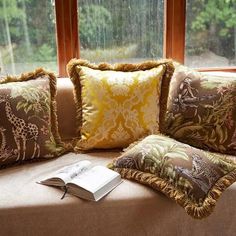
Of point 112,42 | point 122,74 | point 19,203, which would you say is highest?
point 112,42

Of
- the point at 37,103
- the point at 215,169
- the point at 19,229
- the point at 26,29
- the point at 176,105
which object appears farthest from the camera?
the point at 26,29

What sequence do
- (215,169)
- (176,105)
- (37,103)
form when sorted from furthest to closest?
(176,105) < (37,103) < (215,169)

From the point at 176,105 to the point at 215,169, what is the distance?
1.66 ft

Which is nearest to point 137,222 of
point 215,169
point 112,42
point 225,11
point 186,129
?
point 215,169

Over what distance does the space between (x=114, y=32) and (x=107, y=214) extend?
128 centimetres

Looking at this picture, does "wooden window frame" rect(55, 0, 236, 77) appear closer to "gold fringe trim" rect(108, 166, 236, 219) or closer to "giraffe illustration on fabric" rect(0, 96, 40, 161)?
"giraffe illustration on fabric" rect(0, 96, 40, 161)

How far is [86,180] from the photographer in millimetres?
1540

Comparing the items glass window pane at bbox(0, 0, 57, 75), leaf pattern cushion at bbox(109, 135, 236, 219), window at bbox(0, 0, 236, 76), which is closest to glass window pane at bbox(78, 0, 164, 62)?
window at bbox(0, 0, 236, 76)

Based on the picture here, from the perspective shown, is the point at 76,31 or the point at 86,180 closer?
the point at 86,180

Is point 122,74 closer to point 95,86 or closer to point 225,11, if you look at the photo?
point 95,86

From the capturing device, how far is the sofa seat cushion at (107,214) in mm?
1444

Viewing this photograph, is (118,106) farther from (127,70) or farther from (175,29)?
(175,29)

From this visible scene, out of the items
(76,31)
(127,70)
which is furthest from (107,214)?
(76,31)

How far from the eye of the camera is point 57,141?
77.5 inches
